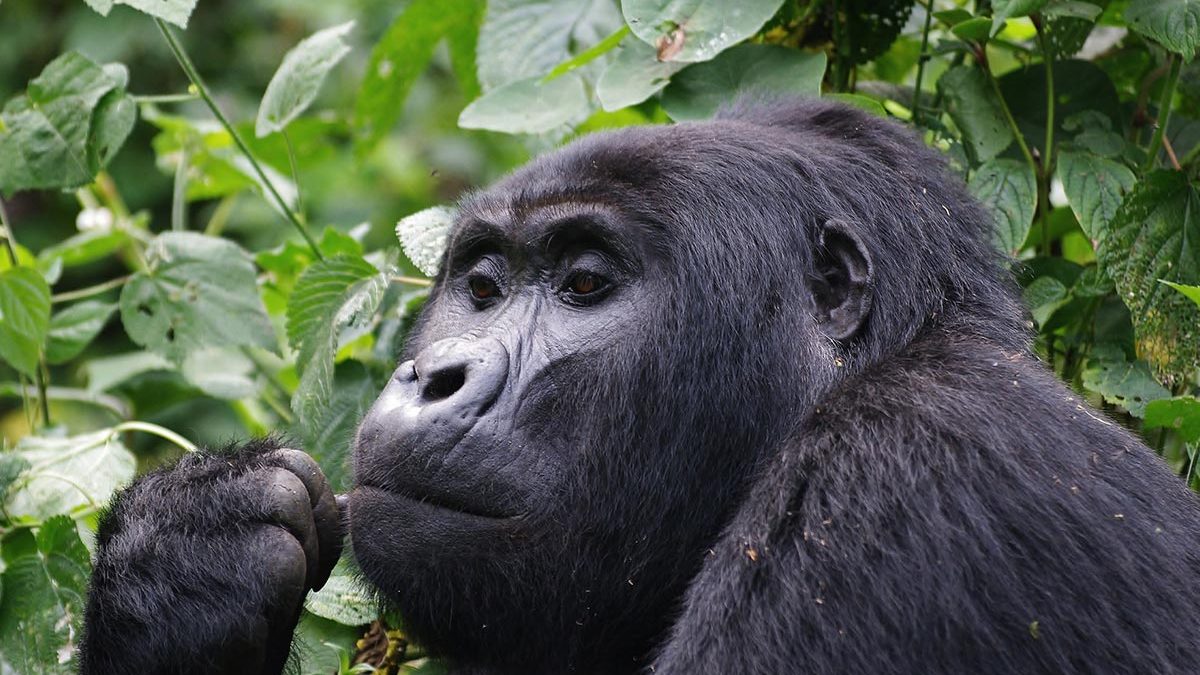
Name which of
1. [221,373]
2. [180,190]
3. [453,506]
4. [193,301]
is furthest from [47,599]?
[180,190]

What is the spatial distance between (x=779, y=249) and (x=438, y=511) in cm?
96

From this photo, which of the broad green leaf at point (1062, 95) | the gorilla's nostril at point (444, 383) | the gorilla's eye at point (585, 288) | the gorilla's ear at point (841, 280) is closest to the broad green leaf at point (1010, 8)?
the broad green leaf at point (1062, 95)

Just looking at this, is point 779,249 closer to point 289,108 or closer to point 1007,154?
point 1007,154

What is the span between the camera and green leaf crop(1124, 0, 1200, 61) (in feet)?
11.5

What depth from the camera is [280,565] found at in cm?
311

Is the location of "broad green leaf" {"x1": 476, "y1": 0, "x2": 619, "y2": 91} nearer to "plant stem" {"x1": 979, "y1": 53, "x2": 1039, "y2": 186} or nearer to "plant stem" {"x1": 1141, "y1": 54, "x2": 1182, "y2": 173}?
"plant stem" {"x1": 979, "y1": 53, "x2": 1039, "y2": 186}

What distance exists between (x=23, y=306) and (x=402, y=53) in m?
1.60

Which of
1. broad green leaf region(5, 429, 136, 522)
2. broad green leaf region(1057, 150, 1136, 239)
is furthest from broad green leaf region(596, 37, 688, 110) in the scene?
broad green leaf region(5, 429, 136, 522)

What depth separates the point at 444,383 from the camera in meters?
3.04

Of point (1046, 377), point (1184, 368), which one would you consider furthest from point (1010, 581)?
point (1184, 368)

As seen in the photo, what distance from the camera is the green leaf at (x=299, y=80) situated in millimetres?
4207

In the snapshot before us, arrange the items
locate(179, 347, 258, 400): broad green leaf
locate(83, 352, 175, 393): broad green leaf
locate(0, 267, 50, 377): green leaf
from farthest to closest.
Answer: locate(83, 352, 175, 393): broad green leaf
locate(179, 347, 258, 400): broad green leaf
locate(0, 267, 50, 377): green leaf

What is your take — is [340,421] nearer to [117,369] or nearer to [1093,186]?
[117,369]

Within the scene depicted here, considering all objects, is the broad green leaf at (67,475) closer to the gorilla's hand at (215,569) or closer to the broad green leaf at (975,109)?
the gorilla's hand at (215,569)
